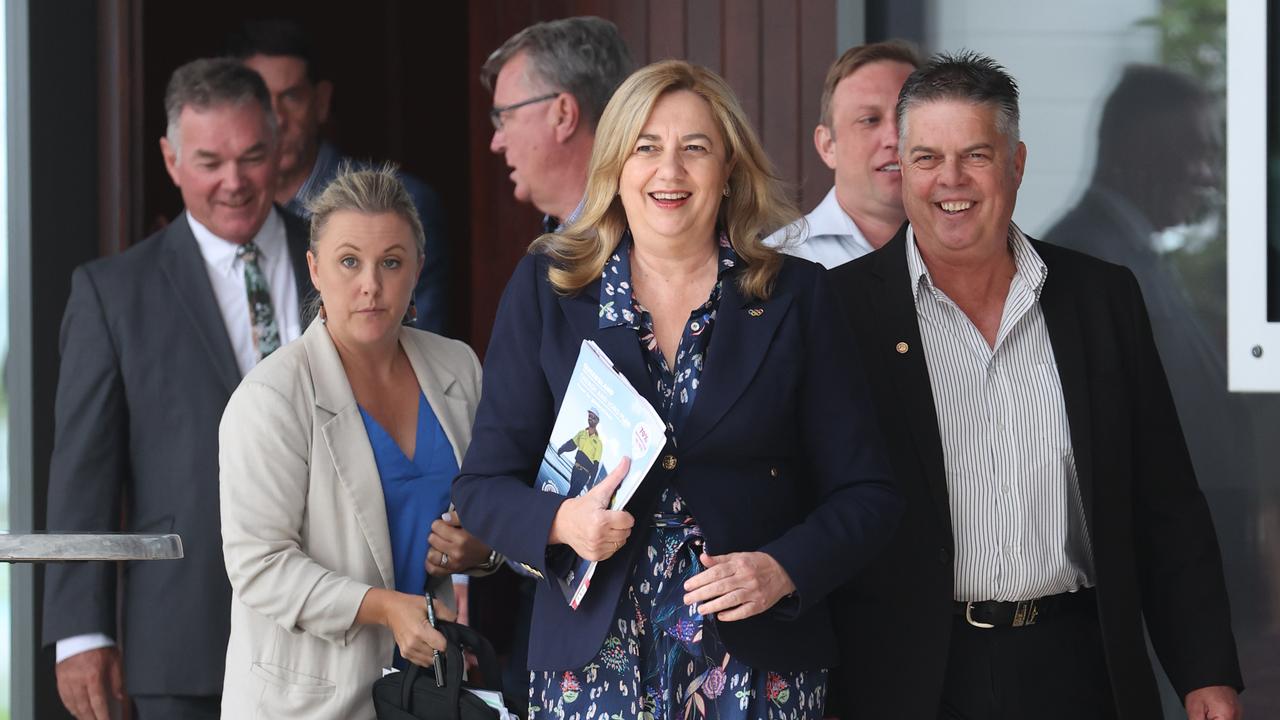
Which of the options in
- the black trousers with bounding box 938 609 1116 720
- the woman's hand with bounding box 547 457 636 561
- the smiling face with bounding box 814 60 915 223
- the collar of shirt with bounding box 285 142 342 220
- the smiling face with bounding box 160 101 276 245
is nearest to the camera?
the woman's hand with bounding box 547 457 636 561

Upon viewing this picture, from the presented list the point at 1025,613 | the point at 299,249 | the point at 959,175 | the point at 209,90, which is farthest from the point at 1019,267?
the point at 209,90

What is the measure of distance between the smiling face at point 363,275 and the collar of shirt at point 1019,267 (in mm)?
991

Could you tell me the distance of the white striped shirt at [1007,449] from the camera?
8.30 feet

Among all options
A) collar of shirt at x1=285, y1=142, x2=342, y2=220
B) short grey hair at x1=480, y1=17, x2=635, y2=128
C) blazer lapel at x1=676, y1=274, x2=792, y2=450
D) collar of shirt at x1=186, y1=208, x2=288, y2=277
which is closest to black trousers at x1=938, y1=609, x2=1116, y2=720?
blazer lapel at x1=676, y1=274, x2=792, y2=450

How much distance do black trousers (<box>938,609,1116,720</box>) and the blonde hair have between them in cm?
78

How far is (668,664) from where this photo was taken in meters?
2.14

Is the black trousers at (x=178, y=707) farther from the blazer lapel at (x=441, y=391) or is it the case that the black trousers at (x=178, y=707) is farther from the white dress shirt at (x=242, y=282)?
the blazer lapel at (x=441, y=391)

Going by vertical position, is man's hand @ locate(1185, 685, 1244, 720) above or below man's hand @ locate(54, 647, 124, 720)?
above

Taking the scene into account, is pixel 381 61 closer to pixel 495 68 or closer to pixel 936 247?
pixel 495 68

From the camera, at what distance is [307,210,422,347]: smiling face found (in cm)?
274

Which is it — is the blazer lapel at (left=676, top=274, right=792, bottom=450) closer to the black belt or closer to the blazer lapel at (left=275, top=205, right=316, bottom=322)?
the black belt

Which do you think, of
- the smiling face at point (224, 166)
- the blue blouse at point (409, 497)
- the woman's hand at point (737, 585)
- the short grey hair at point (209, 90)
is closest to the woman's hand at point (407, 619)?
the blue blouse at point (409, 497)

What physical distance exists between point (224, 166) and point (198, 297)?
46cm

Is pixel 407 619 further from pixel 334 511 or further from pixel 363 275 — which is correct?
pixel 363 275
